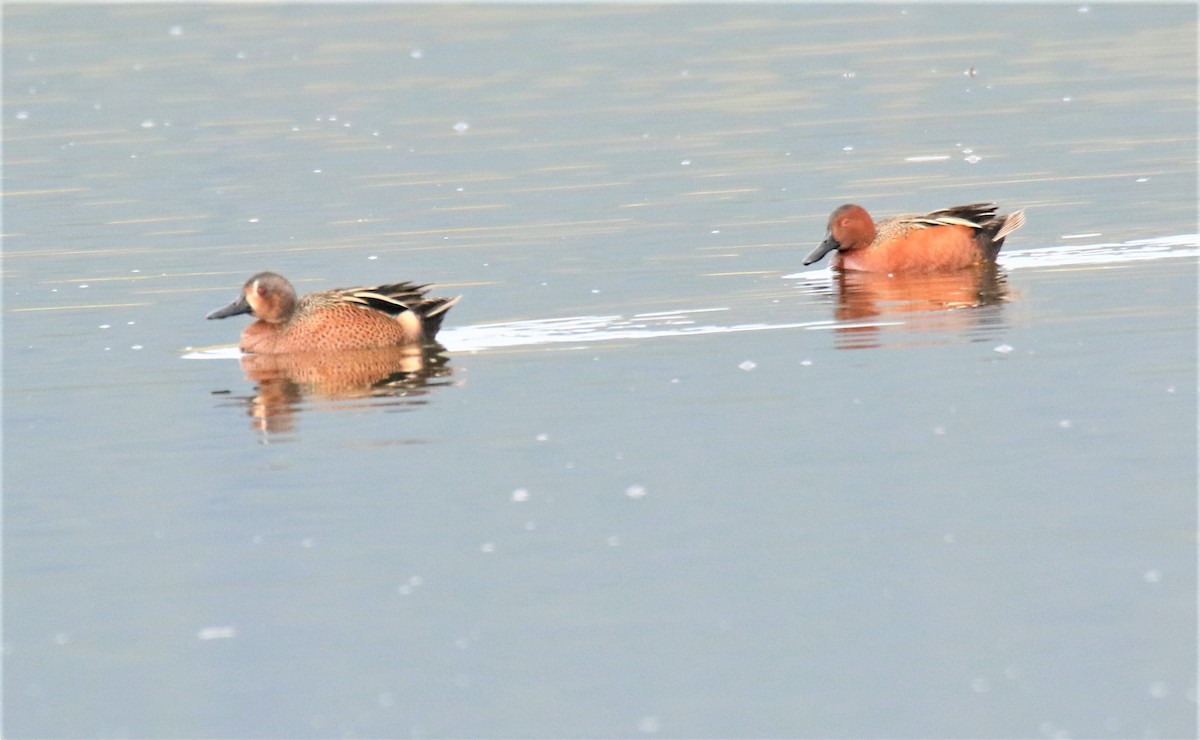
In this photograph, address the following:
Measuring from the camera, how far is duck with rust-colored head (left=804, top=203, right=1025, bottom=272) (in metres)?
16.5

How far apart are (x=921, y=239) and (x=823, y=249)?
30.2 inches

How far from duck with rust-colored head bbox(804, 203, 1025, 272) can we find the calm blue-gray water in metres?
0.25

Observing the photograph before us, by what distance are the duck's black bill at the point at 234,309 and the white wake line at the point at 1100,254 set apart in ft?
14.3

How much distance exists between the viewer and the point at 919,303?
1508 cm


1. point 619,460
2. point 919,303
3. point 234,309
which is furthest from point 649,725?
point 919,303

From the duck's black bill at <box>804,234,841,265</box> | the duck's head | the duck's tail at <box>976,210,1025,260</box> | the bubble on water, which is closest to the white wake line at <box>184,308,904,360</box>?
the duck's head

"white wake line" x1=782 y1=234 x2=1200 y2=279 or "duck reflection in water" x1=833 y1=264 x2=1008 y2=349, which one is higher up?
"white wake line" x1=782 y1=234 x2=1200 y2=279

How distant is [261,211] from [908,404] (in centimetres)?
1243

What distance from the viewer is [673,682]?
24.5ft

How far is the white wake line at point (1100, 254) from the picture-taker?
637 inches

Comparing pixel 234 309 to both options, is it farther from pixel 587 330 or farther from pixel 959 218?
pixel 959 218

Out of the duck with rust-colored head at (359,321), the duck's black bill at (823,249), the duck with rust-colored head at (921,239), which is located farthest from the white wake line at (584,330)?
the duck with rust-colored head at (921,239)

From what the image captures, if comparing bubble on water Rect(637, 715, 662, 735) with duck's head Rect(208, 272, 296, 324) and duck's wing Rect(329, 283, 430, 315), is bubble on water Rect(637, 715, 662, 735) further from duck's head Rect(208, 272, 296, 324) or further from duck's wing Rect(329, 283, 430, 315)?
duck's head Rect(208, 272, 296, 324)

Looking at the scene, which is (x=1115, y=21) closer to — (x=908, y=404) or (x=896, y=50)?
(x=896, y=50)
